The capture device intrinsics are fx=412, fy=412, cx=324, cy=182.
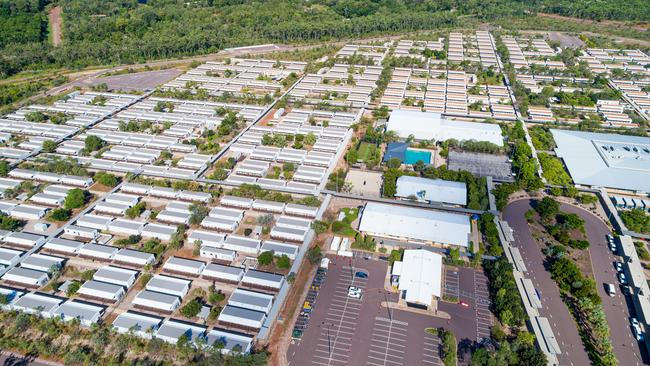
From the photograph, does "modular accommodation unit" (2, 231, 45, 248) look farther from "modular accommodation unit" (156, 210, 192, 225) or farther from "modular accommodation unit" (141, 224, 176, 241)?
"modular accommodation unit" (156, 210, 192, 225)

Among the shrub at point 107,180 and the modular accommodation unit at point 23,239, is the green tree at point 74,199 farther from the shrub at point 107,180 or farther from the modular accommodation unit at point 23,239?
the modular accommodation unit at point 23,239

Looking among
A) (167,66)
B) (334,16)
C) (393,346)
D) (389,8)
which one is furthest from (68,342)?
(389,8)

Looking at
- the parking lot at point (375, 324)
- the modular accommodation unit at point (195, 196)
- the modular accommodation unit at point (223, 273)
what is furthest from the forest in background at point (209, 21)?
the parking lot at point (375, 324)

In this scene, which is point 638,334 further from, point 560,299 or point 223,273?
point 223,273

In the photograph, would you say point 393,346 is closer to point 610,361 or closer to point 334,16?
point 610,361

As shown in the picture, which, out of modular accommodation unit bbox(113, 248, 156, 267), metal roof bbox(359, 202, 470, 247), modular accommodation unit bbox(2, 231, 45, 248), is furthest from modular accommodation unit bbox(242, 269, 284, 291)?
modular accommodation unit bbox(2, 231, 45, 248)

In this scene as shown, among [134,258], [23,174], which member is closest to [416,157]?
[134,258]
